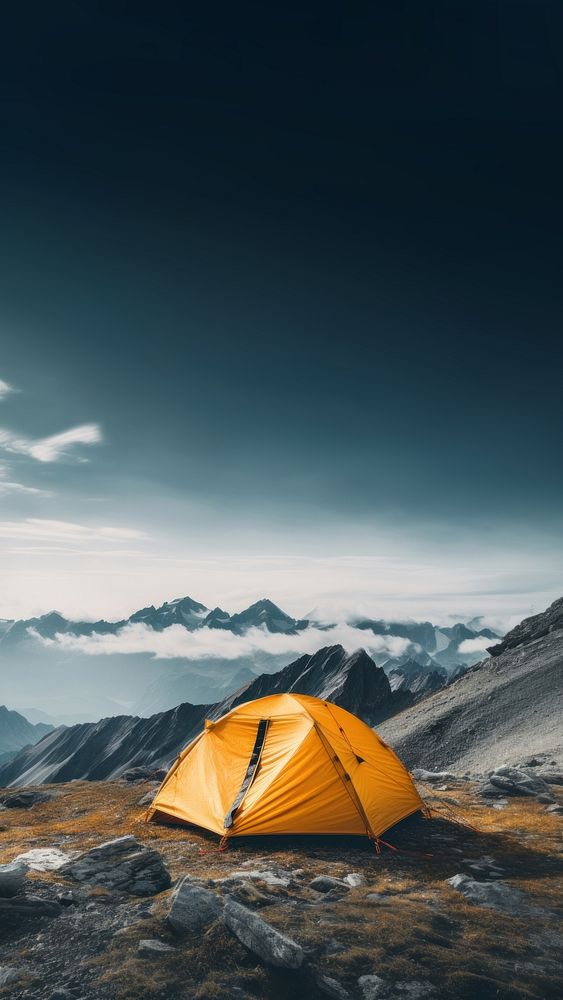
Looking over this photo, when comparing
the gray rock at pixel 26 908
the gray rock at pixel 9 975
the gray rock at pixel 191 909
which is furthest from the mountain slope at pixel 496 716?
the gray rock at pixel 9 975

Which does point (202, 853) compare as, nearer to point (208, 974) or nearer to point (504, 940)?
point (208, 974)

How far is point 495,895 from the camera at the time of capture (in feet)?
30.5

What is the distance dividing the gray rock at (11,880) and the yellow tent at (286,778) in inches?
201

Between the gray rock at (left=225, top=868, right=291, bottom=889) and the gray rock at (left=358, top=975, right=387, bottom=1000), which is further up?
the gray rock at (left=358, top=975, right=387, bottom=1000)

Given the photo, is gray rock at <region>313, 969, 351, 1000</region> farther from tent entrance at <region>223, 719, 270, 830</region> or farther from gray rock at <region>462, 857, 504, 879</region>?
tent entrance at <region>223, 719, 270, 830</region>

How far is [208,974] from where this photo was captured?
21.1 feet

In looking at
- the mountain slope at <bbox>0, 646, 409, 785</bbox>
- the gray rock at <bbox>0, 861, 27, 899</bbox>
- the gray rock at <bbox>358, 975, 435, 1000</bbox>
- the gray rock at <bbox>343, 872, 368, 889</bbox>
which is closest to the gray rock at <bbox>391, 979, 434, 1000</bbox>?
the gray rock at <bbox>358, 975, 435, 1000</bbox>

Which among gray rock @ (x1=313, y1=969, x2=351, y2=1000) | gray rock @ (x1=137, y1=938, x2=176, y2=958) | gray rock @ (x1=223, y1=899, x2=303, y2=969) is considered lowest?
gray rock @ (x1=137, y1=938, x2=176, y2=958)

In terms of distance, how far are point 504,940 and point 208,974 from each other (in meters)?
4.69

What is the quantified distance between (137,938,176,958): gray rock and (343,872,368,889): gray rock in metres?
4.33

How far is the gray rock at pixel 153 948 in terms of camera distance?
680cm

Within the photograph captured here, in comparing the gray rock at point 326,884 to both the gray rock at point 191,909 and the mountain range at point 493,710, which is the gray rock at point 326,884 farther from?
the mountain range at point 493,710

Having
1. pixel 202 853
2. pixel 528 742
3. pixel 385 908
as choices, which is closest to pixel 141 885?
pixel 202 853

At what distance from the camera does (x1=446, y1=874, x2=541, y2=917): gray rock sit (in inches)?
348
